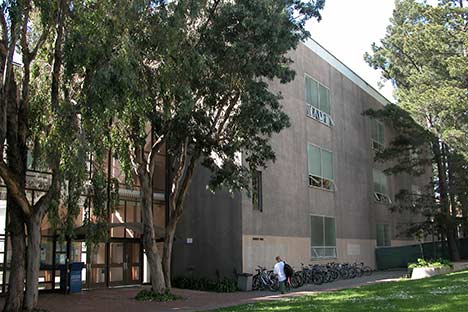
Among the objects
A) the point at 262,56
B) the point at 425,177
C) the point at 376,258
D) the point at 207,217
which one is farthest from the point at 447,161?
the point at 262,56

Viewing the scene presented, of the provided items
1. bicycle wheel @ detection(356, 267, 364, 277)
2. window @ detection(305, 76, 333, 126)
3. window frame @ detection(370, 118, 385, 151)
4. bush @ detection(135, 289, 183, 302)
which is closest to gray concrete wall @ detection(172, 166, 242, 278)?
bush @ detection(135, 289, 183, 302)

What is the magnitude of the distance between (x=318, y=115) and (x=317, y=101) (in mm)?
864

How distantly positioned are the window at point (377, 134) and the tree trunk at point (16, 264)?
28.8 meters

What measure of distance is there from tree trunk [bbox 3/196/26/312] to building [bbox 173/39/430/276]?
35.8 feet

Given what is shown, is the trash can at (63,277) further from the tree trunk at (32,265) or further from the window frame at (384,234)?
the window frame at (384,234)

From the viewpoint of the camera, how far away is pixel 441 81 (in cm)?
3475

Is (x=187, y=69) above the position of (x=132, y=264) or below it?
above

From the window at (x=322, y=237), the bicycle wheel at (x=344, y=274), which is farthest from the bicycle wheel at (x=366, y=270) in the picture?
the bicycle wheel at (x=344, y=274)

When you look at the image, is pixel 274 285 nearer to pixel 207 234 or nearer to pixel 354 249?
pixel 207 234

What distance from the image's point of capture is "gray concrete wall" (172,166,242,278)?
23.6 metres

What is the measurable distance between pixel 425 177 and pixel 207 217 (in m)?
31.6

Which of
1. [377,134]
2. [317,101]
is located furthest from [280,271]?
[377,134]

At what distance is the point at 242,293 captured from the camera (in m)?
21.7

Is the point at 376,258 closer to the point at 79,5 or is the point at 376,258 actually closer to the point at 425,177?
the point at 425,177
